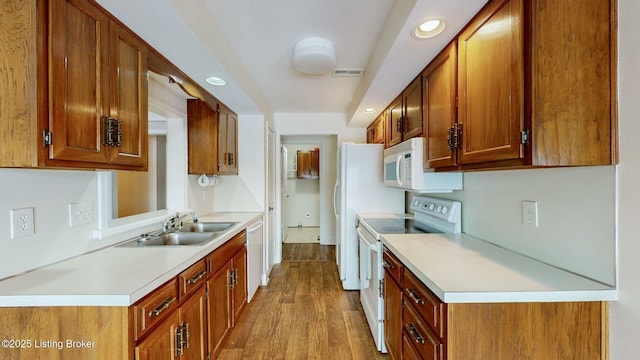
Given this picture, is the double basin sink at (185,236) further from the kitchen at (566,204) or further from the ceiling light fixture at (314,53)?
the ceiling light fixture at (314,53)

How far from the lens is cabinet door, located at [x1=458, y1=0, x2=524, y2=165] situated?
1.10 metres

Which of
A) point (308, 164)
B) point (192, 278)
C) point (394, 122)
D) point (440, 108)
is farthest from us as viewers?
point (308, 164)

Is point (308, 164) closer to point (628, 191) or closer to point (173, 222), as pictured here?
point (173, 222)

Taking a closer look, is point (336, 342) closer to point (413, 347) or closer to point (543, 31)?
point (413, 347)

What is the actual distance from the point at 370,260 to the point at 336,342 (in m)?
0.70

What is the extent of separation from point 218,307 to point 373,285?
3.90 ft

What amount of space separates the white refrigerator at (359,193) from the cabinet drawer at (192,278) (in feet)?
5.98

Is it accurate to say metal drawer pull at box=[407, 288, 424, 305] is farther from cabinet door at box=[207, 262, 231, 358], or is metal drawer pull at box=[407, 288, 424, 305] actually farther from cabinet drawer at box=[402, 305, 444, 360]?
cabinet door at box=[207, 262, 231, 358]

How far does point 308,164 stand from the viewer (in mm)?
6996

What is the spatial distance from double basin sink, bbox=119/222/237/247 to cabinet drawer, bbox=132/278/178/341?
494 millimetres

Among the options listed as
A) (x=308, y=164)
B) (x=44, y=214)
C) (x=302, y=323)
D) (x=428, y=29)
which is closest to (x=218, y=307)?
(x=302, y=323)

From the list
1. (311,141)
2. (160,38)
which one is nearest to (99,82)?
(160,38)

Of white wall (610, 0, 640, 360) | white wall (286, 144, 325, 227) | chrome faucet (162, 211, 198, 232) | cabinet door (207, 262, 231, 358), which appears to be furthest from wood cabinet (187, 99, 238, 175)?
white wall (286, 144, 325, 227)

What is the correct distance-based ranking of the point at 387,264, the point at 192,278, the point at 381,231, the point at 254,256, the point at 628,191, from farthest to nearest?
the point at 254,256 < the point at 381,231 < the point at 387,264 < the point at 192,278 < the point at 628,191
